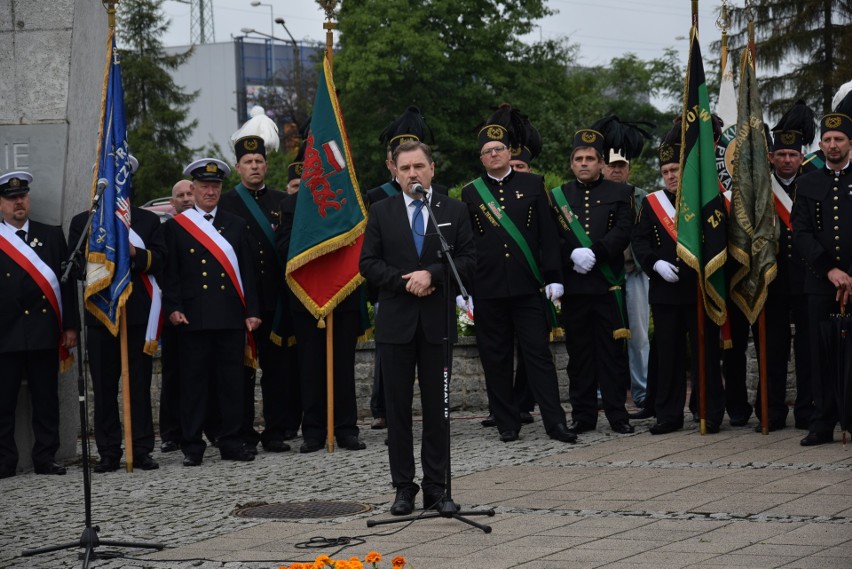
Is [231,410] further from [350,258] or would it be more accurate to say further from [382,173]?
[382,173]

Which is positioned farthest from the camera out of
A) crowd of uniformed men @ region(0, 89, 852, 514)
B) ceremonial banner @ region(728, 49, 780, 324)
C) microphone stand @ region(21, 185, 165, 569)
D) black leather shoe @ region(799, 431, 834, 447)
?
ceremonial banner @ region(728, 49, 780, 324)

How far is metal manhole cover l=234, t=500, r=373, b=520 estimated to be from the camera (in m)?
7.82

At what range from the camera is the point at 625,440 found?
10383 millimetres

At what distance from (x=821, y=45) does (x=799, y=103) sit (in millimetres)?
17801

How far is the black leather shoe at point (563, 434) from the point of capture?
10.3m

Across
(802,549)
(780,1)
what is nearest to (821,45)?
(780,1)

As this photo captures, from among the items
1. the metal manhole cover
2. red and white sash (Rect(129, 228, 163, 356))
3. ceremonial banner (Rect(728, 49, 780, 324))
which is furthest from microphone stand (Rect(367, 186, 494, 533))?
ceremonial banner (Rect(728, 49, 780, 324))

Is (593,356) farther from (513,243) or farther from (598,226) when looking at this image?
(513,243)

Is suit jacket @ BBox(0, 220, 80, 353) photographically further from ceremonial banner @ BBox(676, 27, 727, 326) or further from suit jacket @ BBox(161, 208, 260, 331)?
ceremonial banner @ BBox(676, 27, 727, 326)

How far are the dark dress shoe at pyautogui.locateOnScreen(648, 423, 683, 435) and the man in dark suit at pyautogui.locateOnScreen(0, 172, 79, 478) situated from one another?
445 cm


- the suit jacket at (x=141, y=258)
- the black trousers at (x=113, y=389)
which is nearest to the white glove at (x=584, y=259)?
the suit jacket at (x=141, y=258)

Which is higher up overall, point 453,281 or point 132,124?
point 132,124

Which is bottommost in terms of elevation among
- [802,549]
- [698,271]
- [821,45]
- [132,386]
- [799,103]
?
[802,549]

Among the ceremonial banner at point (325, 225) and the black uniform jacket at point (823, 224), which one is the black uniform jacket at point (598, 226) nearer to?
the black uniform jacket at point (823, 224)
